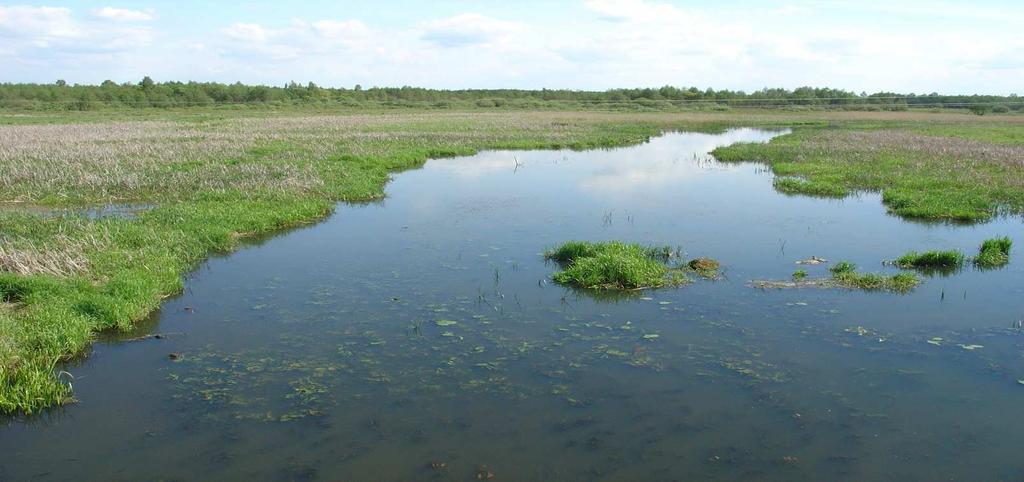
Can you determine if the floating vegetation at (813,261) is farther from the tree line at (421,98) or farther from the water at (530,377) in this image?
the tree line at (421,98)

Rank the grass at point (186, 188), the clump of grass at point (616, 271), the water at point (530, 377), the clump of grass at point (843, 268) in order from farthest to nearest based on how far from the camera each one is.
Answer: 1. the clump of grass at point (843, 268)
2. the clump of grass at point (616, 271)
3. the grass at point (186, 188)
4. the water at point (530, 377)

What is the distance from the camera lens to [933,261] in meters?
13.7

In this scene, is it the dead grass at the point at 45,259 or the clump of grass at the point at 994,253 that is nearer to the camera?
the dead grass at the point at 45,259

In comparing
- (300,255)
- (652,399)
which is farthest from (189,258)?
(652,399)

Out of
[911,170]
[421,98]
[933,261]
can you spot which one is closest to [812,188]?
[911,170]

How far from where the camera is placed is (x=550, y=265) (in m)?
13.8

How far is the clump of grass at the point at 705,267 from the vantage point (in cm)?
1298

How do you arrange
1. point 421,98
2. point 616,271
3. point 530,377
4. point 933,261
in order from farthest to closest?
point 421,98 → point 933,261 → point 616,271 → point 530,377

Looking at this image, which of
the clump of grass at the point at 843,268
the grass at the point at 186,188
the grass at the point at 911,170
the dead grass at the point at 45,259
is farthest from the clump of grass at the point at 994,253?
the dead grass at the point at 45,259

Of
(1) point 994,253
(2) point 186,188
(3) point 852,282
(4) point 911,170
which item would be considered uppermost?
(4) point 911,170

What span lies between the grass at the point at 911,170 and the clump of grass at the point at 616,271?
31.3ft

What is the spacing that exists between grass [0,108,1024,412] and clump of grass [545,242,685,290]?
15cm

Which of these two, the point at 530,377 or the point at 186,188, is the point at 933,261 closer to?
the point at 530,377

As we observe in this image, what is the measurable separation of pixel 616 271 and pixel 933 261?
633 centimetres
